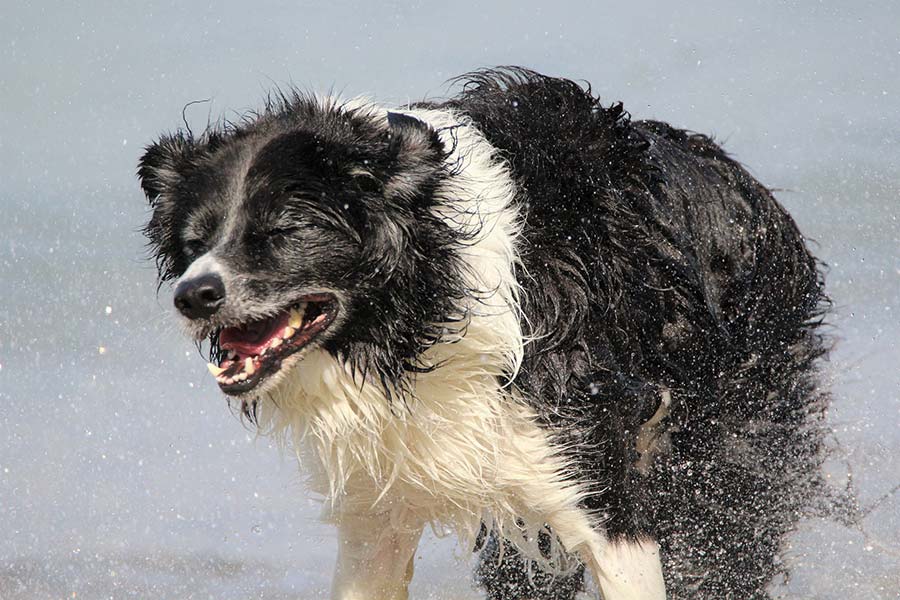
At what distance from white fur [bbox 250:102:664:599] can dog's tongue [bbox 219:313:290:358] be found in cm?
15

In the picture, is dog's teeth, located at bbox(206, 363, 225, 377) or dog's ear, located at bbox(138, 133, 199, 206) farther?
dog's ear, located at bbox(138, 133, 199, 206)

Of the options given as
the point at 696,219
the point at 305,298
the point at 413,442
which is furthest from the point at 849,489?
the point at 305,298

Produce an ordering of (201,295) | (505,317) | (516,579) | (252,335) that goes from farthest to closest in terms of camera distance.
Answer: (516,579) → (505,317) → (252,335) → (201,295)

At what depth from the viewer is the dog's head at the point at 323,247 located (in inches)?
149

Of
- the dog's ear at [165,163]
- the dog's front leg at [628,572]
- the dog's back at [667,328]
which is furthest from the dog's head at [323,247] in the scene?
the dog's front leg at [628,572]

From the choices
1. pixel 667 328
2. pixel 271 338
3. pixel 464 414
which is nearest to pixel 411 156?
pixel 271 338

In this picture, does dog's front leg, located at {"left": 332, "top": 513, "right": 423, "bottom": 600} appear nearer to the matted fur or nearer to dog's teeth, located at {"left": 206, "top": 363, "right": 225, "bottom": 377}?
the matted fur

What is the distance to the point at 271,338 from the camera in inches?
153

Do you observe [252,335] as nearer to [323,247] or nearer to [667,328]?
[323,247]

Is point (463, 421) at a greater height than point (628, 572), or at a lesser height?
greater

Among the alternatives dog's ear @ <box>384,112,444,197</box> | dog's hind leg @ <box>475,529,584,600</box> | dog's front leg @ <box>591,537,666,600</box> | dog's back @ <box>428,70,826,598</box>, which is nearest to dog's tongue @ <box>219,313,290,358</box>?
dog's ear @ <box>384,112,444,197</box>

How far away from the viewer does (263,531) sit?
8180 millimetres

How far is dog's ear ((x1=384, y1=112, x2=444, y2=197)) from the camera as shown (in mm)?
3910

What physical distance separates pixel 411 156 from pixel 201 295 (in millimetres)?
868
